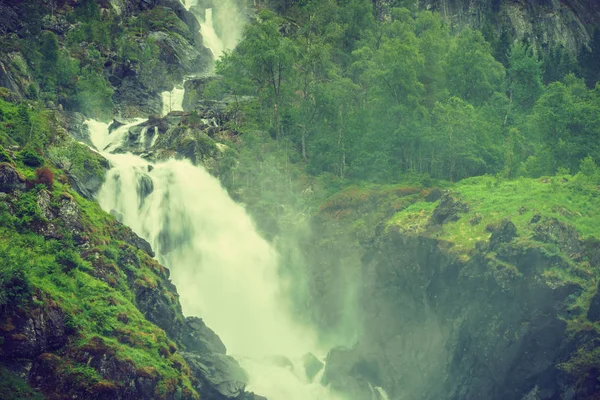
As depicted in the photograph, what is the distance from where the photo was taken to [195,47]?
120750 millimetres

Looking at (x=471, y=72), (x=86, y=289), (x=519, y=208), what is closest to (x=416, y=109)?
(x=471, y=72)

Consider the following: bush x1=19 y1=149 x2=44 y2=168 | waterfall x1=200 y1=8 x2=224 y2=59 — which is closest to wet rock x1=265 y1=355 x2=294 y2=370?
bush x1=19 y1=149 x2=44 y2=168

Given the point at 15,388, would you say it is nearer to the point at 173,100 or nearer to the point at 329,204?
the point at 329,204

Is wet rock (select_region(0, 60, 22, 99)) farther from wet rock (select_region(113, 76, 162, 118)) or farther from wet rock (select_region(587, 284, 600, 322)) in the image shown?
wet rock (select_region(587, 284, 600, 322))

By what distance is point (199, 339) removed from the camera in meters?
53.1

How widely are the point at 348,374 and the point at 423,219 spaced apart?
14.8m

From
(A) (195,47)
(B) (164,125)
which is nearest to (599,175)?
(B) (164,125)

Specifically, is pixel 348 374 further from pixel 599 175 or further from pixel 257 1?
pixel 257 1

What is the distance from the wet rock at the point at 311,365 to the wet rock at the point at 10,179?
2655 centimetres

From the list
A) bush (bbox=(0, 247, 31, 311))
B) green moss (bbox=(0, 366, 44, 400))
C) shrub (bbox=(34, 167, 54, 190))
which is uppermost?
shrub (bbox=(34, 167, 54, 190))

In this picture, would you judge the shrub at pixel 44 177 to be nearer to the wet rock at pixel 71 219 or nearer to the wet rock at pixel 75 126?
the wet rock at pixel 71 219

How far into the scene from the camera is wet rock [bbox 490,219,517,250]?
51594mm

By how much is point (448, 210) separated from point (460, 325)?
10.7 m

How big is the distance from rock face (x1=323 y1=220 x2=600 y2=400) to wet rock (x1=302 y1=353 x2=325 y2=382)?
132 cm
